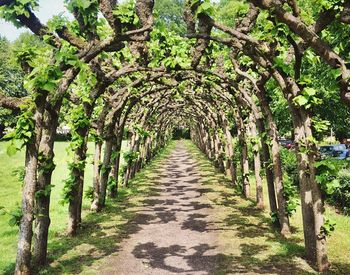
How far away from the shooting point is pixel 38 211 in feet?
28.5

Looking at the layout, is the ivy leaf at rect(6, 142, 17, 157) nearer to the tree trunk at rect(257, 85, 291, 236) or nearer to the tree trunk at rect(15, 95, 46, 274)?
the tree trunk at rect(15, 95, 46, 274)

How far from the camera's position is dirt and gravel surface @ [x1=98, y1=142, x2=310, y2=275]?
344 inches

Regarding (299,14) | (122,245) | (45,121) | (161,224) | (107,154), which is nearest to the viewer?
(299,14)

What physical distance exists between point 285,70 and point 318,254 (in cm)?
395

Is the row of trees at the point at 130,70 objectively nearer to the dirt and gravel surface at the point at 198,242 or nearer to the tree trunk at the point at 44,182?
the tree trunk at the point at 44,182

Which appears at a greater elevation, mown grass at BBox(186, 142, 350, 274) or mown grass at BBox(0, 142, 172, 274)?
mown grass at BBox(0, 142, 172, 274)

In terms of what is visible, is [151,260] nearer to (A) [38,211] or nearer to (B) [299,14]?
(A) [38,211]

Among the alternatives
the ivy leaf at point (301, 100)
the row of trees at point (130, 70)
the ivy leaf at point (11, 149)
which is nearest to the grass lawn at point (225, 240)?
the row of trees at point (130, 70)

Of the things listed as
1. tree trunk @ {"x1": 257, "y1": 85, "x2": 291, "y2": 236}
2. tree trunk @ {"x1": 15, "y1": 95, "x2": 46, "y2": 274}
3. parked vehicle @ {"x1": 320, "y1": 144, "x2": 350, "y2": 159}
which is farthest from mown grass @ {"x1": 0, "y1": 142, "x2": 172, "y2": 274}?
parked vehicle @ {"x1": 320, "y1": 144, "x2": 350, "y2": 159}

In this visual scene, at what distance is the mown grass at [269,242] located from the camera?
28.4 feet

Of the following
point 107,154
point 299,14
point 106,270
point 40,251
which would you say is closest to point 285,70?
point 299,14

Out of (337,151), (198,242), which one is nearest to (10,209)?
(198,242)

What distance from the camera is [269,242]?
34.4ft

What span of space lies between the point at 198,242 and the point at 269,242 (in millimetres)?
1912
